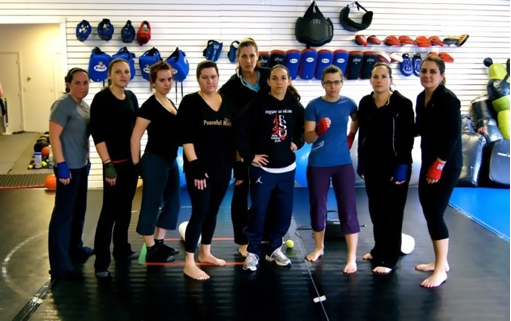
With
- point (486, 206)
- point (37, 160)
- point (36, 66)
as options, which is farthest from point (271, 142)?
point (36, 66)

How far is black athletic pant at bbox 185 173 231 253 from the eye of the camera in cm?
332

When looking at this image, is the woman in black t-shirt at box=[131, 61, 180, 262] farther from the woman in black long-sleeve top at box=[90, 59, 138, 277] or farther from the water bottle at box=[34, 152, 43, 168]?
the water bottle at box=[34, 152, 43, 168]

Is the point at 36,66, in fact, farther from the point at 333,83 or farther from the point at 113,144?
the point at 333,83

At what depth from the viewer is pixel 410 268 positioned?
3674mm

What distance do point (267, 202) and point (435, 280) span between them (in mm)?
1290

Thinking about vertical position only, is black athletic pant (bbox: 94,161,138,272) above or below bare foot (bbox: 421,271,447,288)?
above

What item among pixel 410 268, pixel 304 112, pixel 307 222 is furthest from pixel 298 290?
pixel 307 222

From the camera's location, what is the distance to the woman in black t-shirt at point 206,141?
3.23 metres

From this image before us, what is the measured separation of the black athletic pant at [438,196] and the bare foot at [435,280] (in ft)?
0.83

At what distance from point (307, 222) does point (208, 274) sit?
5.22 ft

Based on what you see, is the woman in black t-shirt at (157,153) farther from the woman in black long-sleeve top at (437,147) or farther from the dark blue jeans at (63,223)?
the woman in black long-sleeve top at (437,147)

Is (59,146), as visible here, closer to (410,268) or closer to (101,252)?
(101,252)

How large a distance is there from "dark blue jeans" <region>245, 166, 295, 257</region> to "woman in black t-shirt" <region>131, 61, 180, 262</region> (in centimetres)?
63

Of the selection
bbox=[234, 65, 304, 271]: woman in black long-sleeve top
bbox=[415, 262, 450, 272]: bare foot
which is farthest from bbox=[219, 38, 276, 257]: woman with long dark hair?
bbox=[415, 262, 450, 272]: bare foot
